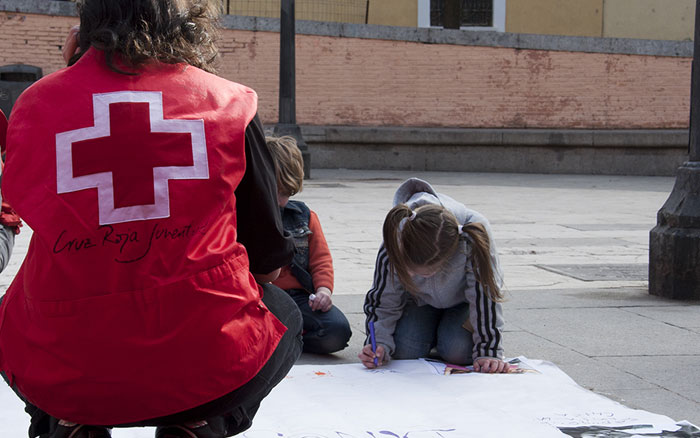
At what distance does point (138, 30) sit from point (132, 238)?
413 mm

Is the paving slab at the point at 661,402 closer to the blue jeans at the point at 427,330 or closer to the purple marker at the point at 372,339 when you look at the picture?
the blue jeans at the point at 427,330

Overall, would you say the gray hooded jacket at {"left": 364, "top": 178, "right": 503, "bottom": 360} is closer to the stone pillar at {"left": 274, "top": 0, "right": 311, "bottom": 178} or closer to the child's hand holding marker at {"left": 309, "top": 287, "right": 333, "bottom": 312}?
the child's hand holding marker at {"left": 309, "top": 287, "right": 333, "bottom": 312}

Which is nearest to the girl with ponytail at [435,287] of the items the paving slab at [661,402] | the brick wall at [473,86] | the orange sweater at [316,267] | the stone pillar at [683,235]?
the orange sweater at [316,267]

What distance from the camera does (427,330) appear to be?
3.71 metres

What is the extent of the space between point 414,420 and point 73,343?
4.89 ft

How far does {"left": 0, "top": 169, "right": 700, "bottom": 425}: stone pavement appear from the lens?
3.61m

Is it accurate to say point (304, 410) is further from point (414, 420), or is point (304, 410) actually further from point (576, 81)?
point (576, 81)

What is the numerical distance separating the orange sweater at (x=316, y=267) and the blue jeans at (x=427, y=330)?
39 cm

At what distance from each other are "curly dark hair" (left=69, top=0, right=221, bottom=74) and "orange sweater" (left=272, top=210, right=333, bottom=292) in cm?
215

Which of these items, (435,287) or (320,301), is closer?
(435,287)

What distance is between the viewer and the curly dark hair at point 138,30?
173 cm

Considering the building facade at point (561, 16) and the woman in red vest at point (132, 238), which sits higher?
the building facade at point (561, 16)

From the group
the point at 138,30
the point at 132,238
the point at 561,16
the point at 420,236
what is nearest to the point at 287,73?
the point at 561,16

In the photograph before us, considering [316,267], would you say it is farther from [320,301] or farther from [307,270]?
[320,301]
